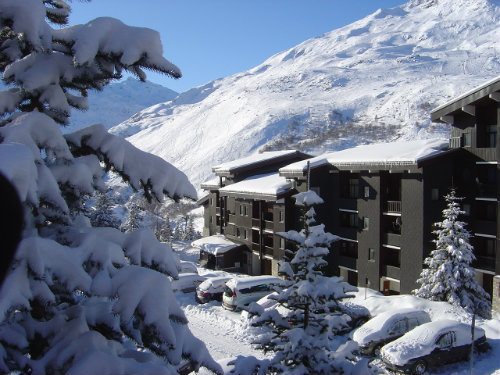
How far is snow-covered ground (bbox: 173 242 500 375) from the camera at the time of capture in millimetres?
15109

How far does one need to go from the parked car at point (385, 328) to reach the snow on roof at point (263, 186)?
46.1 ft

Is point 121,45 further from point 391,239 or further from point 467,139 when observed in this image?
point 467,139

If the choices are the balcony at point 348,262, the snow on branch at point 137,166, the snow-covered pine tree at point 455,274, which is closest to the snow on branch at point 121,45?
the snow on branch at point 137,166

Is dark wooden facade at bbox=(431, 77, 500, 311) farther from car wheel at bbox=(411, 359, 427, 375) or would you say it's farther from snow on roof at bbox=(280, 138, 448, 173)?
car wheel at bbox=(411, 359, 427, 375)

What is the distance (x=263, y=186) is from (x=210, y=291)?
10.3 meters

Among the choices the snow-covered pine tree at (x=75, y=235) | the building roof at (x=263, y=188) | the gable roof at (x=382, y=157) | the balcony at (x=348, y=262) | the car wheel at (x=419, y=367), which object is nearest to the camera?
the snow-covered pine tree at (x=75, y=235)

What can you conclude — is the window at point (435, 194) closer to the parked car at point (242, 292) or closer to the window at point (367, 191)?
the window at point (367, 191)

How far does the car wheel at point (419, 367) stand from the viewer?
46.7ft

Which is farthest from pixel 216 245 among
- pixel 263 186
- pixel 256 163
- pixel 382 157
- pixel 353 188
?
pixel 382 157

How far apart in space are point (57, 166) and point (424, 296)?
69.5ft

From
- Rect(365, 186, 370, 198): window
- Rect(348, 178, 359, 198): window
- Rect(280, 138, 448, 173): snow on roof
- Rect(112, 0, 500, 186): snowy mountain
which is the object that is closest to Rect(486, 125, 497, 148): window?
Rect(280, 138, 448, 173): snow on roof

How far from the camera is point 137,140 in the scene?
7682 inches

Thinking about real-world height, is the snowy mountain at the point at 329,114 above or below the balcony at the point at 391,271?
above

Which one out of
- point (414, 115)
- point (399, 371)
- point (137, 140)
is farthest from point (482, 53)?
point (399, 371)
